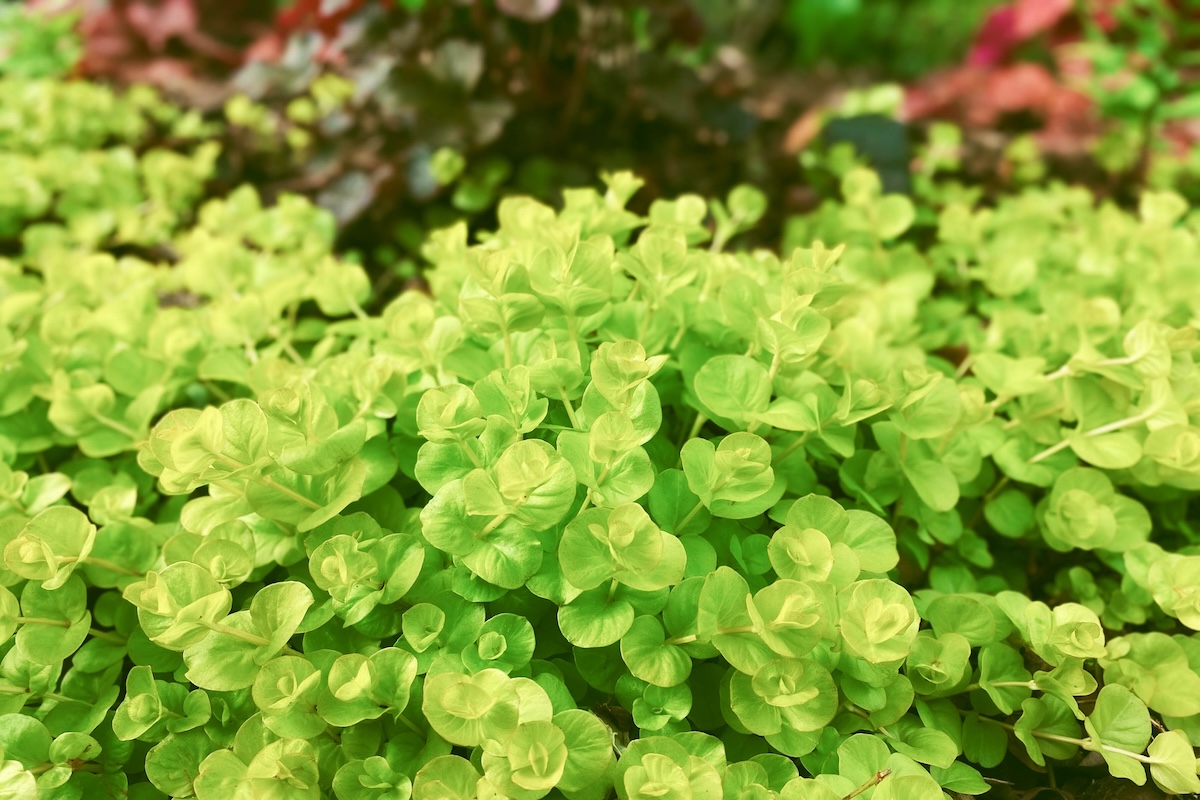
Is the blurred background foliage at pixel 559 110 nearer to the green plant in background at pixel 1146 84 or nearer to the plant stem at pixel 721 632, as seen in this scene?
the green plant in background at pixel 1146 84

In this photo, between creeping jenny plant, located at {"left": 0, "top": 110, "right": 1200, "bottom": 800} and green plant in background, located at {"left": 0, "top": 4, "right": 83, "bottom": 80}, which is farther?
green plant in background, located at {"left": 0, "top": 4, "right": 83, "bottom": 80}

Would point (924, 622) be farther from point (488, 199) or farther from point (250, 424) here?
point (488, 199)

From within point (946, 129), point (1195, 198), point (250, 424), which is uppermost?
point (250, 424)

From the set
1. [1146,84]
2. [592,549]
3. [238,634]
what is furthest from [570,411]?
[1146,84]

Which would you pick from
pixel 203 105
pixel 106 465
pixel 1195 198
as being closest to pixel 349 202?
pixel 203 105

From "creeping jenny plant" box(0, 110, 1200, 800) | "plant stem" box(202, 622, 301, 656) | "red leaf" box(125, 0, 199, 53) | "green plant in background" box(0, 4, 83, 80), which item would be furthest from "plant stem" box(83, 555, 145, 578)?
"red leaf" box(125, 0, 199, 53)

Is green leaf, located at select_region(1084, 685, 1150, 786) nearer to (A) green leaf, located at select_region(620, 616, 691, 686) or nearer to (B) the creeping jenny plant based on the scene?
(B) the creeping jenny plant
